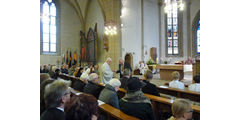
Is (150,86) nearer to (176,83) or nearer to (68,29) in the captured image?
(176,83)

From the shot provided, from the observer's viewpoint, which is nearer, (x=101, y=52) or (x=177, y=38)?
(x=101, y=52)

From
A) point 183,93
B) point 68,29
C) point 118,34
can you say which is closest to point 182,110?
point 183,93

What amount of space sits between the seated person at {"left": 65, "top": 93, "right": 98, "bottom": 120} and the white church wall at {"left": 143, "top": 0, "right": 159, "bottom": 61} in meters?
11.8

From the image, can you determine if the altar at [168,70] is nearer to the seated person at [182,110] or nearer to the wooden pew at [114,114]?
the wooden pew at [114,114]

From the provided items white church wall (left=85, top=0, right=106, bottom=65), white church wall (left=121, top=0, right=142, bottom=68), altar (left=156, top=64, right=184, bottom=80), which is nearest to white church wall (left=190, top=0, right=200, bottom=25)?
white church wall (left=121, top=0, right=142, bottom=68)

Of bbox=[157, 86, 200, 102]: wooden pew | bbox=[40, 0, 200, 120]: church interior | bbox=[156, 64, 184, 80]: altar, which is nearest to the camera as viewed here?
bbox=[157, 86, 200, 102]: wooden pew

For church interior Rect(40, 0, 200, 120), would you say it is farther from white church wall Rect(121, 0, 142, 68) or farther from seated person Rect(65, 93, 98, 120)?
seated person Rect(65, 93, 98, 120)

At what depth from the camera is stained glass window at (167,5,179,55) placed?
47.6ft

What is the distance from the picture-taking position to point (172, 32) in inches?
576

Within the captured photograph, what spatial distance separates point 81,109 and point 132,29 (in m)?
11.1

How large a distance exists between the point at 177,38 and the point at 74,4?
416 inches
